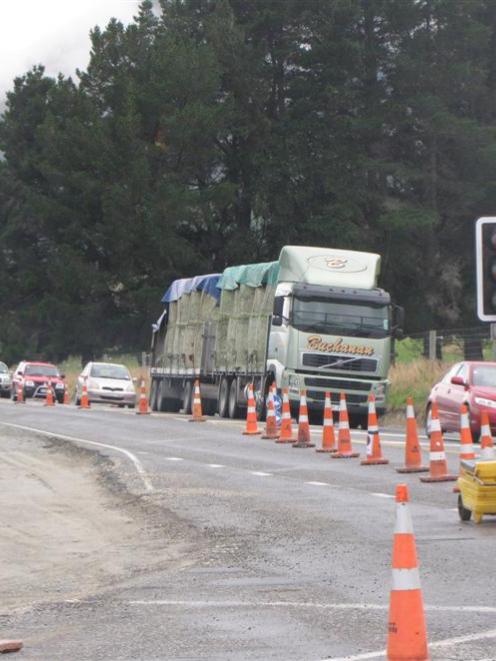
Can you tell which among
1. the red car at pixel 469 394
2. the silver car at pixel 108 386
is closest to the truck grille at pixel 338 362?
the red car at pixel 469 394

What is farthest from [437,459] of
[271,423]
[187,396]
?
[187,396]

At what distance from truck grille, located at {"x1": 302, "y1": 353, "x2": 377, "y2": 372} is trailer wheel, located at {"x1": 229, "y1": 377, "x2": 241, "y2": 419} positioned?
13.6ft

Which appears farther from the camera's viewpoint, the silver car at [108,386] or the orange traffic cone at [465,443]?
the silver car at [108,386]

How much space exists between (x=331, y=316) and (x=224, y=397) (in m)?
5.89

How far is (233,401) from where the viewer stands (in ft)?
132

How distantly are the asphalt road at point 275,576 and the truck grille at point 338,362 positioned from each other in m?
12.7

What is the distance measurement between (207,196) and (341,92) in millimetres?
7019

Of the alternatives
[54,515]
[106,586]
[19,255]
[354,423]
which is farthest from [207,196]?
[106,586]

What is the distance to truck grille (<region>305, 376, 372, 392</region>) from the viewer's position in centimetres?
3619

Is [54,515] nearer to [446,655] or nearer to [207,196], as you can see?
[446,655]

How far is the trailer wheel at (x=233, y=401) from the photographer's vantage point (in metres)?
40.1

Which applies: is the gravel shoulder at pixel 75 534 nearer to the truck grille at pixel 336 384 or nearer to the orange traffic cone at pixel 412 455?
the orange traffic cone at pixel 412 455

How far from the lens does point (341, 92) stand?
69125 mm

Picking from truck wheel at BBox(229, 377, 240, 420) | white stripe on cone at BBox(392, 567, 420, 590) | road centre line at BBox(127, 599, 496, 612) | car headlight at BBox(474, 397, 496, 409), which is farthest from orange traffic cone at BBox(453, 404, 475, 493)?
truck wheel at BBox(229, 377, 240, 420)
